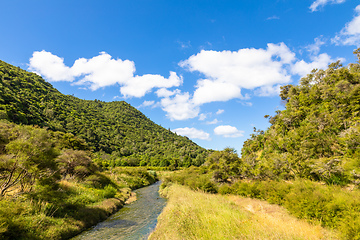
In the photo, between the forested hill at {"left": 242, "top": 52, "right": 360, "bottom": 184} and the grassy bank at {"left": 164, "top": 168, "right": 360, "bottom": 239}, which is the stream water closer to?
the grassy bank at {"left": 164, "top": 168, "right": 360, "bottom": 239}

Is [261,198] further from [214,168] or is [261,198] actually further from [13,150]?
[13,150]

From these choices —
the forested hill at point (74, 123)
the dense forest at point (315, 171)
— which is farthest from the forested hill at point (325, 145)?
the forested hill at point (74, 123)

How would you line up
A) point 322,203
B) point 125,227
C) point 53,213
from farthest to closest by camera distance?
point 125,227
point 53,213
point 322,203

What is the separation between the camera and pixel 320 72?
61.2 m

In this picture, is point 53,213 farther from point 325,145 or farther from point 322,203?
point 325,145

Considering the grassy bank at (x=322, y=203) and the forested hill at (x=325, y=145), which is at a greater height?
the forested hill at (x=325, y=145)

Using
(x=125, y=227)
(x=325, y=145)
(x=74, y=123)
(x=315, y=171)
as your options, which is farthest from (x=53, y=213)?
(x=74, y=123)

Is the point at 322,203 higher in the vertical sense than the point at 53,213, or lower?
higher

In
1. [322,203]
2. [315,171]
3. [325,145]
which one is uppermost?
[325,145]

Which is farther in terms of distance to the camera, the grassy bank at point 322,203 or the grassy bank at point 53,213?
the grassy bank at point 53,213

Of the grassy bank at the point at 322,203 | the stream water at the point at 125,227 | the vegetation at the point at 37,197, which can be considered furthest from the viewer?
the stream water at the point at 125,227

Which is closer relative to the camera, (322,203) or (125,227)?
(322,203)

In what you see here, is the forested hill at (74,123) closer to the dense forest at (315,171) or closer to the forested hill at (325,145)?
the dense forest at (315,171)

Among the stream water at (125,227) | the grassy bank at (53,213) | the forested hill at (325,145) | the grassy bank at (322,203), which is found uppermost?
the forested hill at (325,145)
